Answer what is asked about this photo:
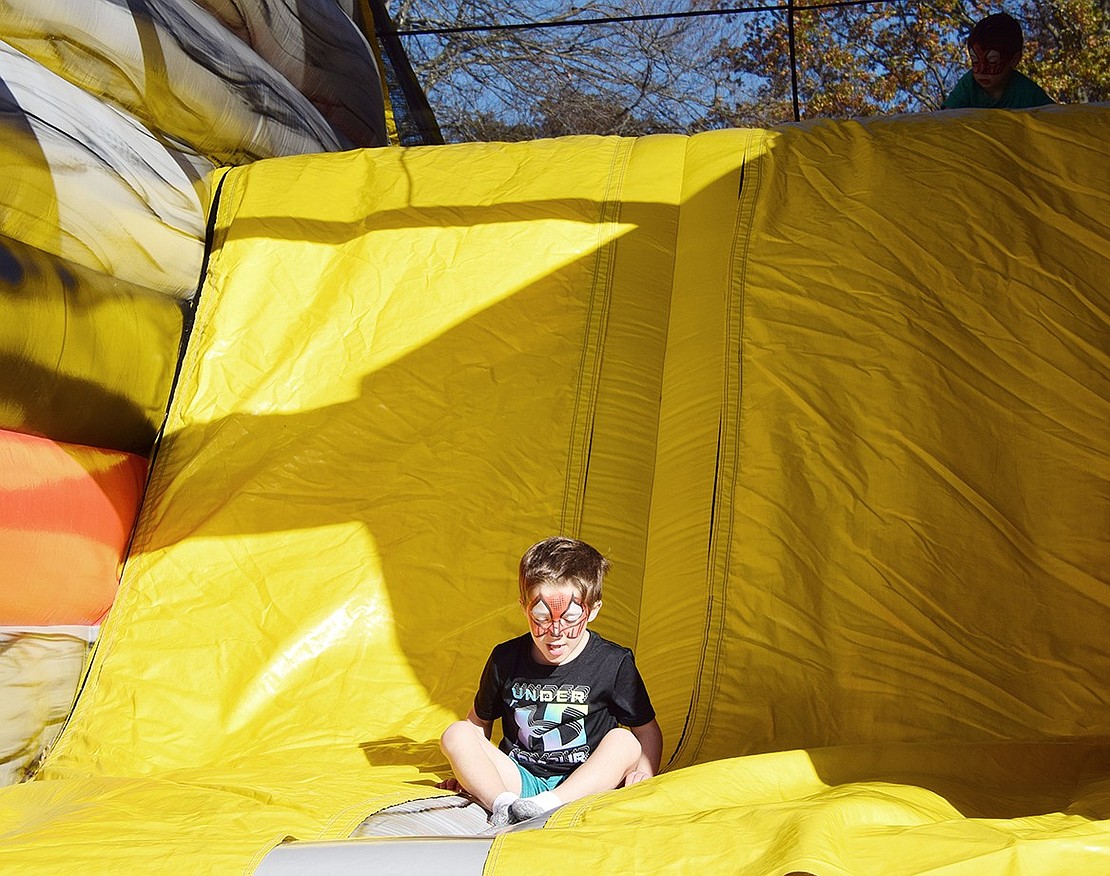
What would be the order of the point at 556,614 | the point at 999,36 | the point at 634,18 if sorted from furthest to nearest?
1. the point at 634,18
2. the point at 999,36
3. the point at 556,614

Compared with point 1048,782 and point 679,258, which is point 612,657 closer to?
point 1048,782

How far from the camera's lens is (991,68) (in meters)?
3.05

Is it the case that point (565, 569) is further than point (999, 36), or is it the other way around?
point (999, 36)

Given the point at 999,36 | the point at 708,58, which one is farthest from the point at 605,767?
the point at 708,58

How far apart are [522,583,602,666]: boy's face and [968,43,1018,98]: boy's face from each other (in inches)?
85.2

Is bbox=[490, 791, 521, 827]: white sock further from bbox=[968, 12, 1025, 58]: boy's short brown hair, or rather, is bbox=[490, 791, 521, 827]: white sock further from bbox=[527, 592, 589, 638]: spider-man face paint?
bbox=[968, 12, 1025, 58]: boy's short brown hair

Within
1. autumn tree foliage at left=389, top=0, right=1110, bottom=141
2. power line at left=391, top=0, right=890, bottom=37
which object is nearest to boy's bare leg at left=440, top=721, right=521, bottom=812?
power line at left=391, top=0, right=890, bottom=37

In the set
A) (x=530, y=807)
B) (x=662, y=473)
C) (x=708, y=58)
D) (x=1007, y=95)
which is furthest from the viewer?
(x=708, y=58)

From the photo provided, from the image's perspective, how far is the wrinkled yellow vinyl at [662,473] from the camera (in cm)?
189

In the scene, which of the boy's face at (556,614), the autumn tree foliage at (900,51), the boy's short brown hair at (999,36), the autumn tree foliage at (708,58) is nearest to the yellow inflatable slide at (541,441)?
the boy's face at (556,614)

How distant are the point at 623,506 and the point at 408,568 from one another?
1.44 feet

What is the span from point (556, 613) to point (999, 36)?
2.19m

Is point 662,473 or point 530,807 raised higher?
point 662,473

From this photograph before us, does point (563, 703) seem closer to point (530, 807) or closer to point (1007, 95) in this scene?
point (530, 807)
